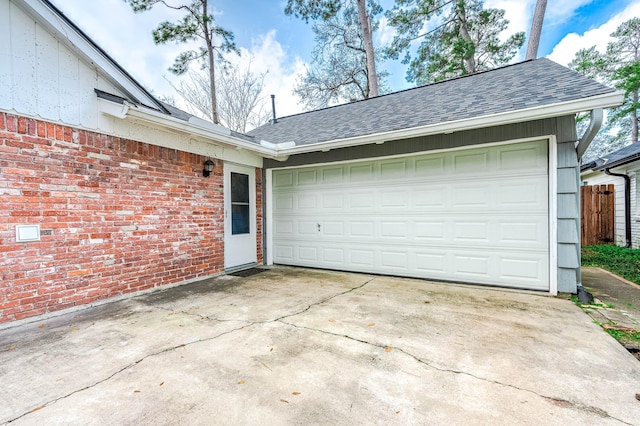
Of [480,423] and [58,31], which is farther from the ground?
[58,31]

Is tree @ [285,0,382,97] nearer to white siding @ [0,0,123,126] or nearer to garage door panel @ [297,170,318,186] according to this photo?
garage door panel @ [297,170,318,186]

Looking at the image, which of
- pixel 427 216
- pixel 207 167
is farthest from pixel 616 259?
pixel 207 167

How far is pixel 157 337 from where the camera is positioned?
2.68 m

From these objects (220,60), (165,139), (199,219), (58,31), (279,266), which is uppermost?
(220,60)

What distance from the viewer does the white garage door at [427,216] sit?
13.8 ft

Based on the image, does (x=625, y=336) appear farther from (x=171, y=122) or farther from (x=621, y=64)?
(x=621, y=64)

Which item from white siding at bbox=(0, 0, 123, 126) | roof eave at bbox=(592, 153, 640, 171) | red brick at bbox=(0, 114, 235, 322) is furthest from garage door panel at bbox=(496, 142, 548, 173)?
white siding at bbox=(0, 0, 123, 126)

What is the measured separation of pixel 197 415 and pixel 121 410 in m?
0.47

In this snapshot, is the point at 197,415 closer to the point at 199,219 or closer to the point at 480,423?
the point at 480,423

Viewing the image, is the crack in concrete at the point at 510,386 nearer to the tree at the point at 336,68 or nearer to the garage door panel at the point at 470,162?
the garage door panel at the point at 470,162

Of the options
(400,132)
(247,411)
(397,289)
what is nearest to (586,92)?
(400,132)

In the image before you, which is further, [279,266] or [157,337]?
[279,266]

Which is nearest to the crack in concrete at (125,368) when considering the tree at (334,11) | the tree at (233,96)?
the tree at (334,11)

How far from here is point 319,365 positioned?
2.18 meters
